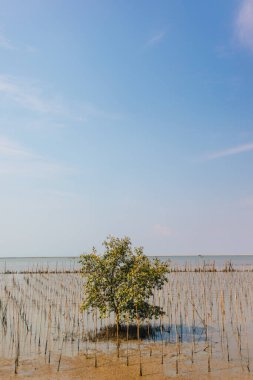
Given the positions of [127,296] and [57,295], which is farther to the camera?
[57,295]

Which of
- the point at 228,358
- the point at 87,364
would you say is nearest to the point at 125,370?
the point at 87,364

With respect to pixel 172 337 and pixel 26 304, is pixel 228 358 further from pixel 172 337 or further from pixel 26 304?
pixel 26 304

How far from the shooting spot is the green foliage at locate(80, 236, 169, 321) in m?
18.5

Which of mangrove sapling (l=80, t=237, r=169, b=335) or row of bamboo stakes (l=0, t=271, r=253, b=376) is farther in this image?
mangrove sapling (l=80, t=237, r=169, b=335)

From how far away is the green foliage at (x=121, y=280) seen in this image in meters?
18.5

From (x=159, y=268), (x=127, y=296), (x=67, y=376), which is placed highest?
(x=159, y=268)

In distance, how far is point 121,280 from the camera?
19328 mm

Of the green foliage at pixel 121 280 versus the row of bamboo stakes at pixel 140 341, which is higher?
the green foliage at pixel 121 280

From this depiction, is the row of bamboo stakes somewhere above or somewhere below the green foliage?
below

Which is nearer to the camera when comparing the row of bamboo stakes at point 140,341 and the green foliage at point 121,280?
the row of bamboo stakes at point 140,341

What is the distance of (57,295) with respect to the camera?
113 feet

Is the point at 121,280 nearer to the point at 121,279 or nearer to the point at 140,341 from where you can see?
the point at 121,279

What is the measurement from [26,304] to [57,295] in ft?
18.0

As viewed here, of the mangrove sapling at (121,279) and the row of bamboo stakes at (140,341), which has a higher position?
the mangrove sapling at (121,279)
